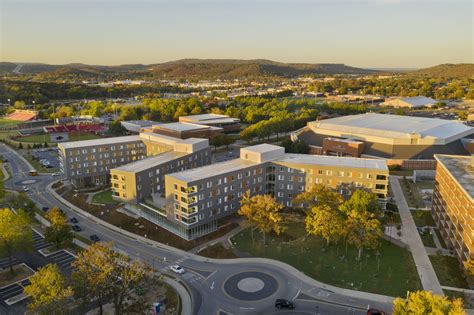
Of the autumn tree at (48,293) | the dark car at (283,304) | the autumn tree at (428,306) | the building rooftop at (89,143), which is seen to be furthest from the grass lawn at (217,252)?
the building rooftop at (89,143)

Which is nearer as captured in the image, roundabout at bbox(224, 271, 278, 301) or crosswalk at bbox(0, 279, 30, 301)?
roundabout at bbox(224, 271, 278, 301)

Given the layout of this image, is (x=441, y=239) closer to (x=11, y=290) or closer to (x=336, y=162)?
(x=336, y=162)

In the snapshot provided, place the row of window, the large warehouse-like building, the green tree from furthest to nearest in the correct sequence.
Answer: the large warehouse-like building
the row of window
the green tree

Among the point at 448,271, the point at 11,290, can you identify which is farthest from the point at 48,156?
the point at 448,271

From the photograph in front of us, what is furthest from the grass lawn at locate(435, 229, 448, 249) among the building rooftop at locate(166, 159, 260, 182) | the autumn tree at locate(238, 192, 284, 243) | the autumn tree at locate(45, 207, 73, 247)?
the autumn tree at locate(45, 207, 73, 247)

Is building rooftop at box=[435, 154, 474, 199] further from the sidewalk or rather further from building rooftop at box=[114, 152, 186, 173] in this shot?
building rooftop at box=[114, 152, 186, 173]

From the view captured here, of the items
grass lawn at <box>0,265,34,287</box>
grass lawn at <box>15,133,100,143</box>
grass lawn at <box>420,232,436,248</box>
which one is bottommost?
grass lawn at <box>0,265,34,287</box>

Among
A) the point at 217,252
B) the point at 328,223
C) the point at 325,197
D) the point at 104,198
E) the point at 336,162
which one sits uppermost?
the point at 336,162
